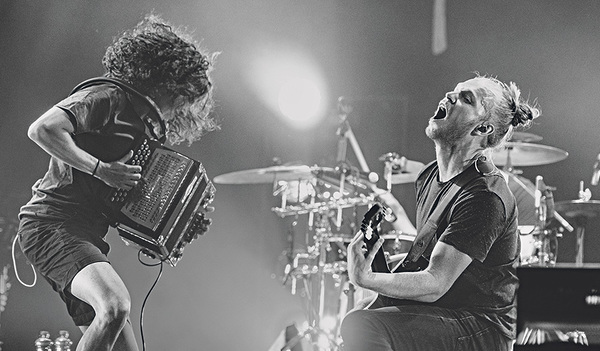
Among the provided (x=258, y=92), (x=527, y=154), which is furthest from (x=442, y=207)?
(x=258, y=92)

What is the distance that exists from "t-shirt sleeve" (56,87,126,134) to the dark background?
324 cm

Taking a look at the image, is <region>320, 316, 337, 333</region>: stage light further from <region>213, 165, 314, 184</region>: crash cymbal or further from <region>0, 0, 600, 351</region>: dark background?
<region>213, 165, 314, 184</region>: crash cymbal

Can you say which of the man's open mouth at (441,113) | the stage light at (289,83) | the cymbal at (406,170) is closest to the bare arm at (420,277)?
the man's open mouth at (441,113)

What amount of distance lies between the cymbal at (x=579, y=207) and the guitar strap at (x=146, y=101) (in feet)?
10.3

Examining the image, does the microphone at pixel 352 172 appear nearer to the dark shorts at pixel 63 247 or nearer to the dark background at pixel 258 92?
the dark background at pixel 258 92

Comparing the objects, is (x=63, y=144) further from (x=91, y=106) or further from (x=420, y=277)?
(x=420, y=277)

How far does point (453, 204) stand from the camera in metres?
3.09

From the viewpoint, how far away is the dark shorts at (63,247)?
10.3 ft

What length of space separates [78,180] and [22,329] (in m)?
3.17

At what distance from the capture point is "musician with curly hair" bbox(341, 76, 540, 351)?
113 inches

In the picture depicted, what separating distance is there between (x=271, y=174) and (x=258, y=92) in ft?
5.69

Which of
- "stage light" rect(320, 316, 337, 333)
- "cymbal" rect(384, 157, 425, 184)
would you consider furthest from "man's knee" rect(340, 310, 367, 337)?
"stage light" rect(320, 316, 337, 333)

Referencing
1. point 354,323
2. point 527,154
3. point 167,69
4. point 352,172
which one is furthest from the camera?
point 527,154

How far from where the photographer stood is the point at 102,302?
9.78ft
